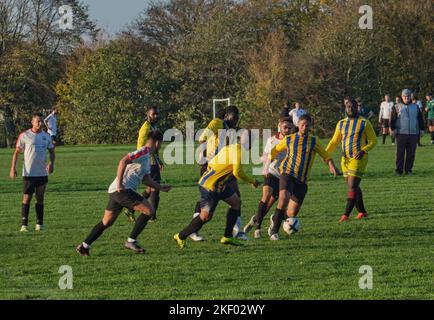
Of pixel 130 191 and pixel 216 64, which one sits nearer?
pixel 130 191

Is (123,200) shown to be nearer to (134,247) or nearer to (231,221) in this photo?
(134,247)

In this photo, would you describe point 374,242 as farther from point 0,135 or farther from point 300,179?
point 0,135

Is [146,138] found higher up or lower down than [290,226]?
higher up

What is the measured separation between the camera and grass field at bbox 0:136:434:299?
1025cm

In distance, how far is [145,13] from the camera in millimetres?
66625

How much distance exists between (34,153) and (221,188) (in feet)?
11.6

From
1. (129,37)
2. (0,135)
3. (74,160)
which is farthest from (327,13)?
(74,160)

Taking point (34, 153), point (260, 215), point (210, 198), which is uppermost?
point (34, 153)

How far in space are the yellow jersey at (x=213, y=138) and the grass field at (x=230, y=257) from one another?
1189 millimetres

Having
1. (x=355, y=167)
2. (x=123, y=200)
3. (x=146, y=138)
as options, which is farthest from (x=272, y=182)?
(x=123, y=200)

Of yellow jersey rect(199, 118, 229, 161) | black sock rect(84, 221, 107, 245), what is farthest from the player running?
black sock rect(84, 221, 107, 245)

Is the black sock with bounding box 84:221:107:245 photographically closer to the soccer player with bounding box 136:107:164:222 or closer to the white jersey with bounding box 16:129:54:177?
the white jersey with bounding box 16:129:54:177

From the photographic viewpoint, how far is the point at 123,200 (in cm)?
1288

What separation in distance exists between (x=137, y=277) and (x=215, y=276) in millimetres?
822
